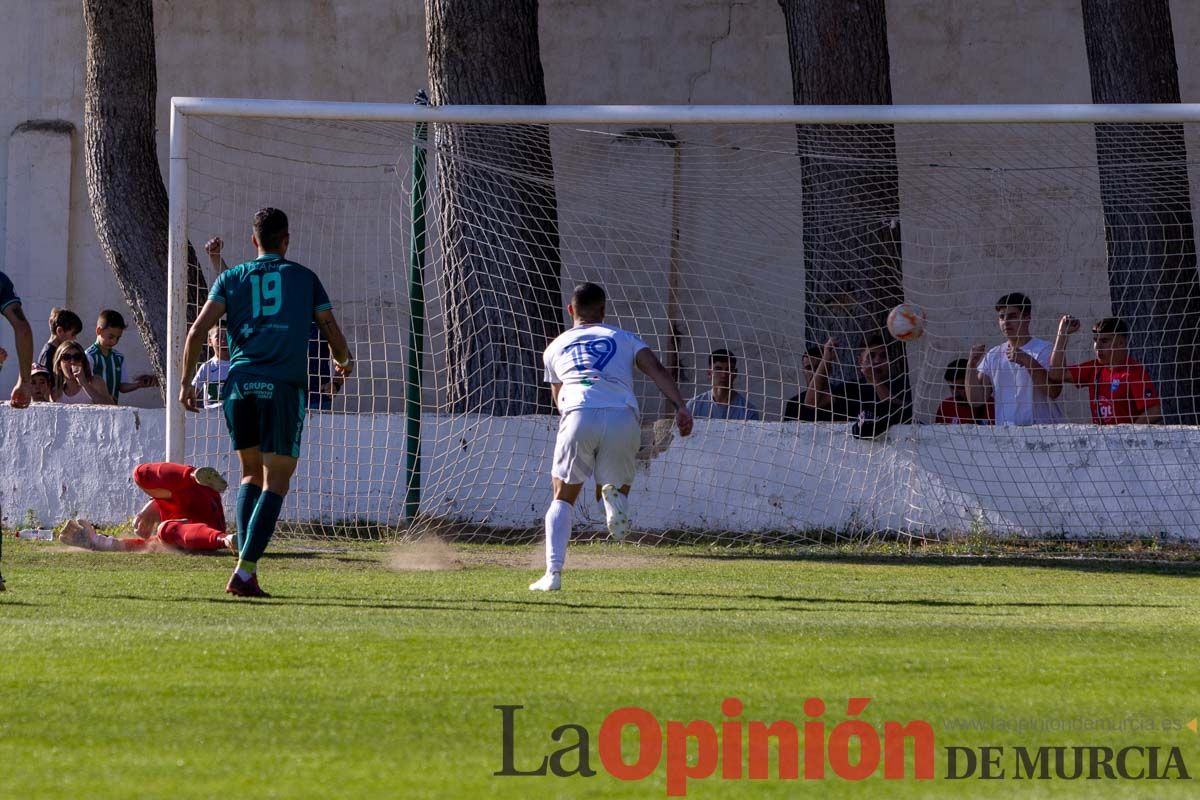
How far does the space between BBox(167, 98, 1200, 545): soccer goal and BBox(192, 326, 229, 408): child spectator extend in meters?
0.20

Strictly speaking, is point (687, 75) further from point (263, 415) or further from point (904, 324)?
point (263, 415)

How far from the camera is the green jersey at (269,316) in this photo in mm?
7922

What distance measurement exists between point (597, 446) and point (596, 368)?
0.43m

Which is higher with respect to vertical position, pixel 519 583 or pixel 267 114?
pixel 267 114

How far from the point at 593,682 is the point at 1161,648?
8.03ft

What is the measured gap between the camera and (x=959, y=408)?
12328 mm

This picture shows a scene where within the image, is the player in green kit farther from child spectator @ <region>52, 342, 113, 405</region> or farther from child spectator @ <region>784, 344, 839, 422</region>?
child spectator @ <region>52, 342, 113, 405</region>

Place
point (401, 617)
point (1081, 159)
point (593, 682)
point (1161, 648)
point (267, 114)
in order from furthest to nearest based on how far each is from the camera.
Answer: point (1081, 159), point (267, 114), point (401, 617), point (1161, 648), point (593, 682)

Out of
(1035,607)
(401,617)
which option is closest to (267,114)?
(401,617)

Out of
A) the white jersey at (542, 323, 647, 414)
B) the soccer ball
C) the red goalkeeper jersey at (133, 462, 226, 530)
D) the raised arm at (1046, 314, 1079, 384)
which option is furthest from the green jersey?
the raised arm at (1046, 314, 1079, 384)

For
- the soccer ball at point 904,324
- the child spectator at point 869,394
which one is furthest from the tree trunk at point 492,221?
the soccer ball at point 904,324

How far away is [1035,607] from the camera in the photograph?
25.9 ft

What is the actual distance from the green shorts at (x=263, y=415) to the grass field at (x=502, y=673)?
0.78 metres

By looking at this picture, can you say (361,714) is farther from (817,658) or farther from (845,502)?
(845,502)
